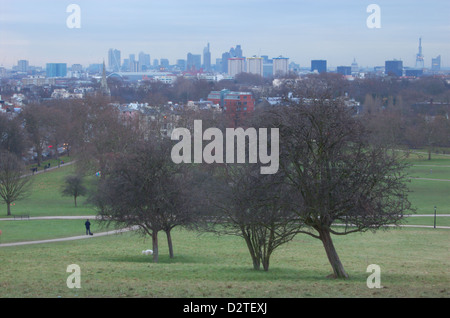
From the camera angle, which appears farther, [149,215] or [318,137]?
[149,215]

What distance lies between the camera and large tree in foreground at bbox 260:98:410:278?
15461 mm

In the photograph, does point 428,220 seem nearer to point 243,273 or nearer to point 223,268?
point 223,268

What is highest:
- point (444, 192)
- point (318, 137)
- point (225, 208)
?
point (318, 137)

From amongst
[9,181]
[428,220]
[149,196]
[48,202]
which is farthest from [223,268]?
[48,202]

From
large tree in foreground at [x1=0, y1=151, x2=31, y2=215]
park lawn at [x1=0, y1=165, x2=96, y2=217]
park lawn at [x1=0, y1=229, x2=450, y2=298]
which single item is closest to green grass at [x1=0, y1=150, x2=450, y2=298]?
park lawn at [x1=0, y1=229, x2=450, y2=298]

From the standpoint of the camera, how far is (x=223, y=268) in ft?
63.8

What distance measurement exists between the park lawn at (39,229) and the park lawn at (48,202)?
448 centimetres

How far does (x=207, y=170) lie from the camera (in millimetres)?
40250

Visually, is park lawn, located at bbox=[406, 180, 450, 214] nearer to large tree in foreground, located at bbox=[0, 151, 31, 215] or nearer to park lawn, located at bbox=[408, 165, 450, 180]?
park lawn, located at bbox=[408, 165, 450, 180]

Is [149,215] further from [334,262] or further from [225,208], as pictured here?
[334,262]

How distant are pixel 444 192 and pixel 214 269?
1506 inches

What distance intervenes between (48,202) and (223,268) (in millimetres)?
33374

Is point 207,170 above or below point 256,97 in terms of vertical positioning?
below
